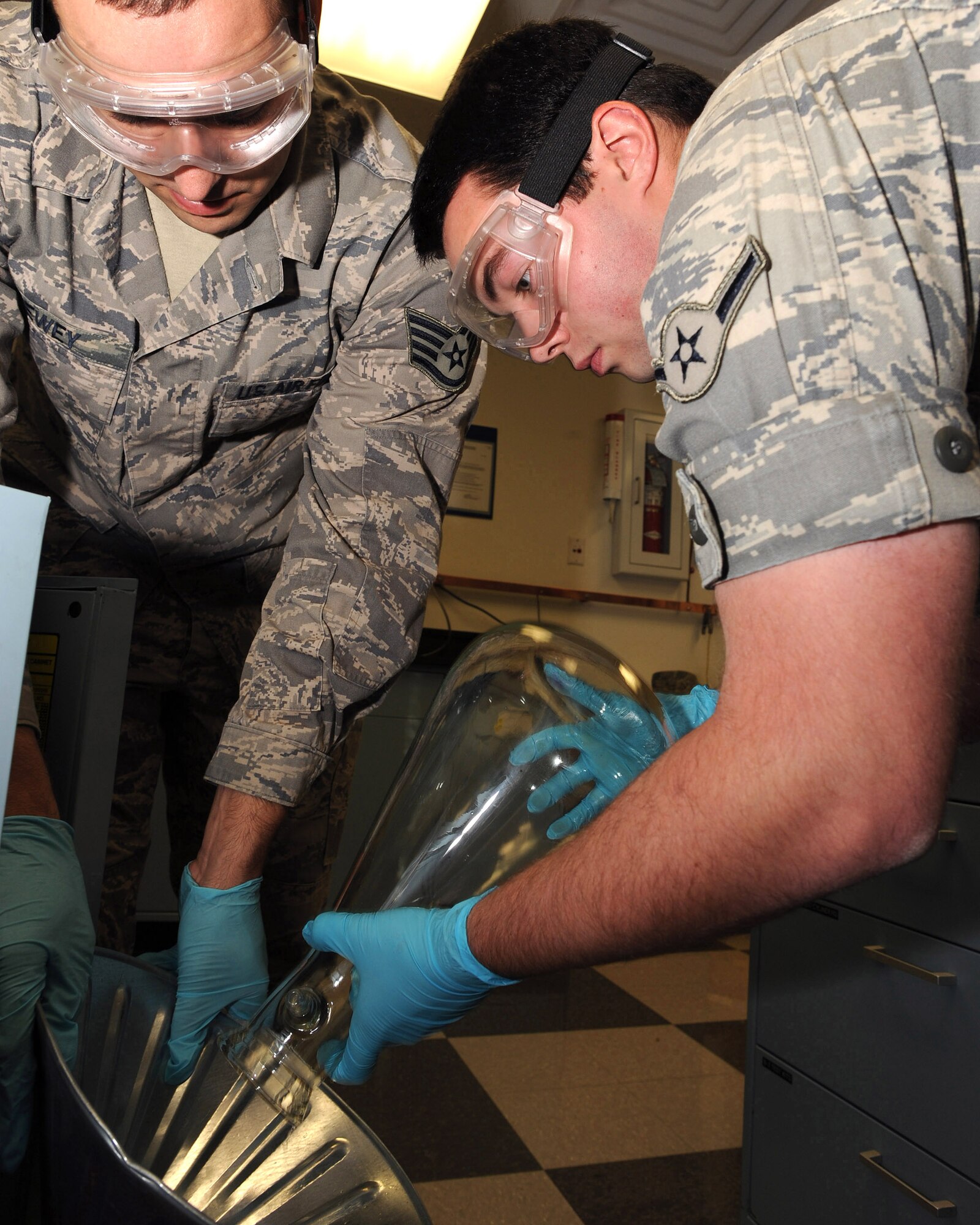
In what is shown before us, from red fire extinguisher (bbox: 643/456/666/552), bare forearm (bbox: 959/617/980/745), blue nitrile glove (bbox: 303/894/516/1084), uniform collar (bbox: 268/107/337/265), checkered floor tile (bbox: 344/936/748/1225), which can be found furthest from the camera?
red fire extinguisher (bbox: 643/456/666/552)

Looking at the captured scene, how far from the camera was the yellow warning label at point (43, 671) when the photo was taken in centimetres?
88

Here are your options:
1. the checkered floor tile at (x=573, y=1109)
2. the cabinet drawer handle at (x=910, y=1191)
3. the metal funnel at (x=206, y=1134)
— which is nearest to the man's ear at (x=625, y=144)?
the metal funnel at (x=206, y=1134)

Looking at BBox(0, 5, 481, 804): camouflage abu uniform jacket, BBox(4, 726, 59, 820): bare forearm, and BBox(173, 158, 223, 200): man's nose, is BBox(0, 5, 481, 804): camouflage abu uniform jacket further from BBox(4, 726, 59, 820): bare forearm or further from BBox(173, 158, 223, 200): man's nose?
BBox(4, 726, 59, 820): bare forearm

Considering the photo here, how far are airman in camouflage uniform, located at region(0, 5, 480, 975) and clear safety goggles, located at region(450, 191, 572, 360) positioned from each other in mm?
196

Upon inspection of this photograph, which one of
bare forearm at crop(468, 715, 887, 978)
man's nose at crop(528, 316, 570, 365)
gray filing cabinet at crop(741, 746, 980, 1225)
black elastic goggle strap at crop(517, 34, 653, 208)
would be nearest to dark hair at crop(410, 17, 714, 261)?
black elastic goggle strap at crop(517, 34, 653, 208)

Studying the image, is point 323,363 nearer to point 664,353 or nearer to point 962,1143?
point 664,353

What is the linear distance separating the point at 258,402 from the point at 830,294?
903 mm

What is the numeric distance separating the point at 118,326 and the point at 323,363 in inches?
9.9

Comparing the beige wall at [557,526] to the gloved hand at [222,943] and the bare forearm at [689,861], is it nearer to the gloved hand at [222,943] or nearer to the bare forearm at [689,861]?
the gloved hand at [222,943]

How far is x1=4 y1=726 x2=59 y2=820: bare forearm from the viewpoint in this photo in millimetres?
711

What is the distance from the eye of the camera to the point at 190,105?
2.82 feet

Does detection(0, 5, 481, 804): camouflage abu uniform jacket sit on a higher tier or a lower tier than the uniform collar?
lower

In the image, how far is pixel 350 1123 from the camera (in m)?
0.59

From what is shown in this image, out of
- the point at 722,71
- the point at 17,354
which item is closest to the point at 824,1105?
the point at 17,354
